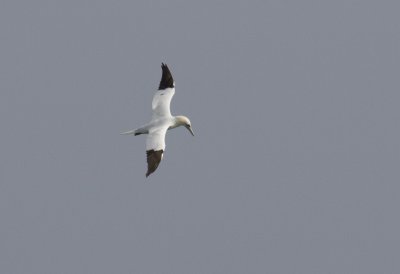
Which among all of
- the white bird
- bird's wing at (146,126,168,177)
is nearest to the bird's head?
the white bird

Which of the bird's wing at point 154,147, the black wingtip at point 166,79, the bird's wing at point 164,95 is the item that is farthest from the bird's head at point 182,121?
the black wingtip at point 166,79

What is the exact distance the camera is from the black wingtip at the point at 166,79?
65375mm

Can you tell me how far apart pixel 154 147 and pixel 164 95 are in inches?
204

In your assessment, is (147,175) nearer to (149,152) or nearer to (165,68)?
(149,152)

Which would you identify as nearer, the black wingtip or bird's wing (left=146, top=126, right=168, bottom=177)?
bird's wing (left=146, top=126, right=168, bottom=177)

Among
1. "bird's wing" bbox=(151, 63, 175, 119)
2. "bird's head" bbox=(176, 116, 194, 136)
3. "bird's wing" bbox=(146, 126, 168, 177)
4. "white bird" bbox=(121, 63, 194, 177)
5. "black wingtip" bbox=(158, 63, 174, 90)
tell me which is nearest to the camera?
"bird's wing" bbox=(146, 126, 168, 177)

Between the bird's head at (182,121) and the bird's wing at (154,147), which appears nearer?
the bird's wing at (154,147)

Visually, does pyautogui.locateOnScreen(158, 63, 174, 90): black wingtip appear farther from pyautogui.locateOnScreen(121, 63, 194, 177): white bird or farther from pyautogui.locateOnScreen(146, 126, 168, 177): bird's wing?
pyautogui.locateOnScreen(146, 126, 168, 177): bird's wing

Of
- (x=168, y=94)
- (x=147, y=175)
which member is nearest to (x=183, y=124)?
(x=168, y=94)

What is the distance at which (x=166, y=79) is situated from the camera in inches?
2584

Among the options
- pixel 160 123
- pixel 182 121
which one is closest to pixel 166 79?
pixel 182 121

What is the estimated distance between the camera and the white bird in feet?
196

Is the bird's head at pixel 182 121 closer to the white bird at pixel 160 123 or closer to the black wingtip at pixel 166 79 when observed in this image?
the white bird at pixel 160 123

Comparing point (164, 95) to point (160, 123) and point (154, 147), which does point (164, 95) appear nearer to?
point (160, 123)
